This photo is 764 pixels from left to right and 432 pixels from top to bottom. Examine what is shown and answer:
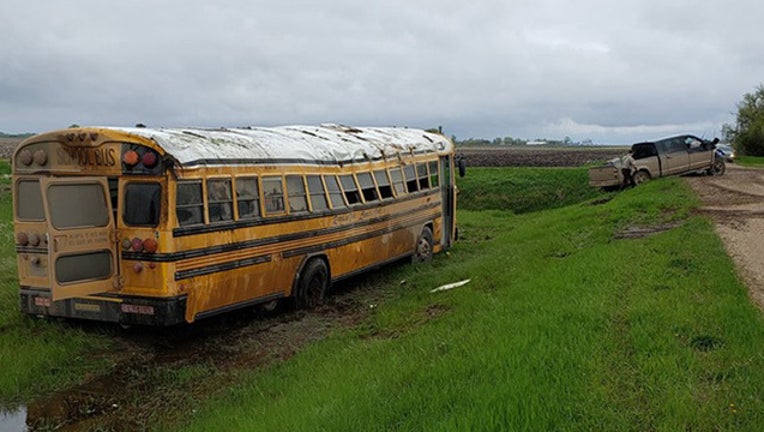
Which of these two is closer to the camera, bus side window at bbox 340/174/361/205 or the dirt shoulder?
the dirt shoulder

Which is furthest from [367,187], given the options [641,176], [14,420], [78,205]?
[641,176]

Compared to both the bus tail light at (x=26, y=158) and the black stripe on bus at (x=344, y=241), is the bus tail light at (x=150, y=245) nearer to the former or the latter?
the bus tail light at (x=26, y=158)

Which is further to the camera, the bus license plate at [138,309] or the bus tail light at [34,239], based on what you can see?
the bus tail light at [34,239]

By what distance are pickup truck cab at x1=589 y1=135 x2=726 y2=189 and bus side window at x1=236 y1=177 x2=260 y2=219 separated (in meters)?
18.9

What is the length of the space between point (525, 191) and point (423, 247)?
1777 cm

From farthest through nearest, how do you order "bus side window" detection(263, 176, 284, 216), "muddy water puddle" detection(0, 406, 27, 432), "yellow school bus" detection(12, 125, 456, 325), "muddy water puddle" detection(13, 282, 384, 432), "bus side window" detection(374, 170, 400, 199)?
"bus side window" detection(374, 170, 400, 199), "bus side window" detection(263, 176, 284, 216), "yellow school bus" detection(12, 125, 456, 325), "muddy water puddle" detection(13, 282, 384, 432), "muddy water puddle" detection(0, 406, 27, 432)

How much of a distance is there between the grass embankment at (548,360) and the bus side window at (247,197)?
2.06m

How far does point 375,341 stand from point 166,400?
256cm

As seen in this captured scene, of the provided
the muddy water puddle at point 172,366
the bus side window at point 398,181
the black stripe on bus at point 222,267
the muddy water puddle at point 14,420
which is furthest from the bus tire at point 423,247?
the muddy water puddle at point 14,420

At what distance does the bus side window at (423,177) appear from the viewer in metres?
15.2

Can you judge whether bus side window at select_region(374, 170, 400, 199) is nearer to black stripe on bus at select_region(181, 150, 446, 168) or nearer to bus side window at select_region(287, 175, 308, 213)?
black stripe on bus at select_region(181, 150, 446, 168)

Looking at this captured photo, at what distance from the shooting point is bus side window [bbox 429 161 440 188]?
1583cm

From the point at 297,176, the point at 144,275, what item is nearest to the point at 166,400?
the point at 144,275

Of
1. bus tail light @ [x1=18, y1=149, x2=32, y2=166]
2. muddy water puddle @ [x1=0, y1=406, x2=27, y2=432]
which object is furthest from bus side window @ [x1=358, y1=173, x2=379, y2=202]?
muddy water puddle @ [x1=0, y1=406, x2=27, y2=432]
